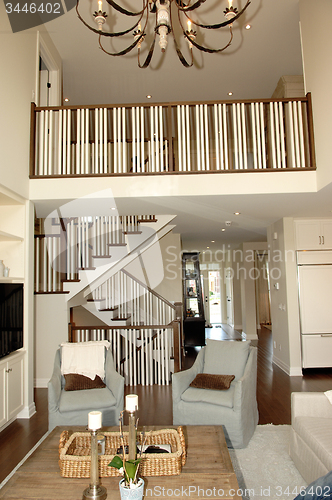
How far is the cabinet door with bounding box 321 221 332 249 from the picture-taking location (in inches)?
248

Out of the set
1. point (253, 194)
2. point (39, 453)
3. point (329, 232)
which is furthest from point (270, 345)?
point (39, 453)

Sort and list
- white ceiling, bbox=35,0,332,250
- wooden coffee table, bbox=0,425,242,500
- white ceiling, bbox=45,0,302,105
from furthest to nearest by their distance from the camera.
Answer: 1. white ceiling, bbox=45,0,302,105
2. white ceiling, bbox=35,0,332,250
3. wooden coffee table, bbox=0,425,242,500

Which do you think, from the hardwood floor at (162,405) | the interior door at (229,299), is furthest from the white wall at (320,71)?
the interior door at (229,299)

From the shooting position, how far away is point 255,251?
10.3m

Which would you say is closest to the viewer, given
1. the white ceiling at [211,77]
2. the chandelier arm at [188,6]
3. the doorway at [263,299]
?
the chandelier arm at [188,6]

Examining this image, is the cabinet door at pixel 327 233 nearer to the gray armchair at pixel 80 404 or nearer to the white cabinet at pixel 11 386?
the gray armchair at pixel 80 404

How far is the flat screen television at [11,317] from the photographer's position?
12.6 feet

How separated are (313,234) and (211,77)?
11.1 feet

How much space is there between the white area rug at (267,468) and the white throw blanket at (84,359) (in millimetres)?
1630

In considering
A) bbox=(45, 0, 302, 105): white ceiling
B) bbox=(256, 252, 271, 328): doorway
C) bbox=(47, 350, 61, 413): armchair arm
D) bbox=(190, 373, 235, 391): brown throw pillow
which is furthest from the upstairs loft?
bbox=(256, 252, 271, 328): doorway

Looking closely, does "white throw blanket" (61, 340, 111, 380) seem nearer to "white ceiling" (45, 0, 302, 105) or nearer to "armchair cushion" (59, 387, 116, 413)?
"armchair cushion" (59, 387, 116, 413)

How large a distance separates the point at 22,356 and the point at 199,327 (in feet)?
16.8

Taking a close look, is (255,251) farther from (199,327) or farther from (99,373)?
(99,373)

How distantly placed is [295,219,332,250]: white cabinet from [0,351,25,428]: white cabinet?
4721 mm
